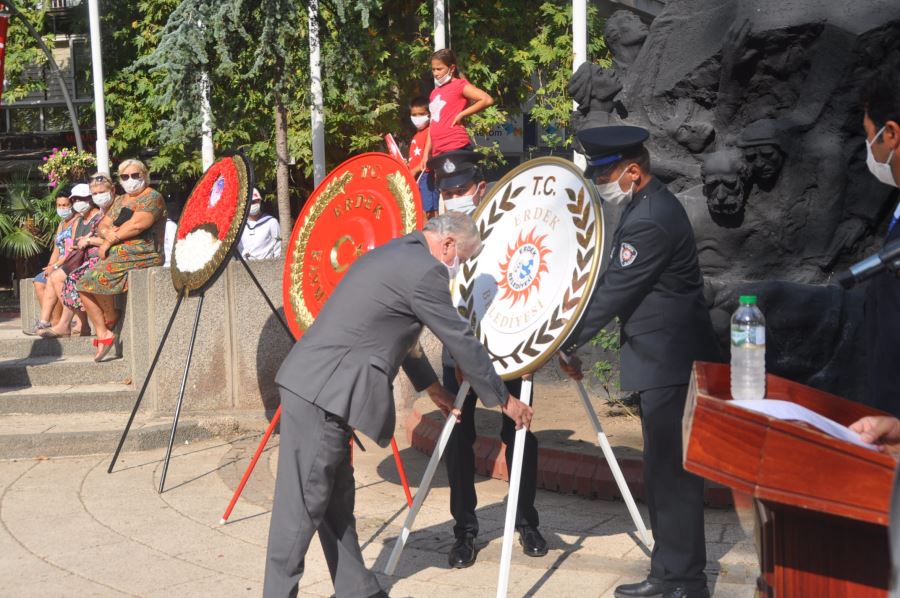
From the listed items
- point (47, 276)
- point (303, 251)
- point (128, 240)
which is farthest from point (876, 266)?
point (47, 276)

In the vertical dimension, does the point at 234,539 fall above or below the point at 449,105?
below

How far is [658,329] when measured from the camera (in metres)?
5.20

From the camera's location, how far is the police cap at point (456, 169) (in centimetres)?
639

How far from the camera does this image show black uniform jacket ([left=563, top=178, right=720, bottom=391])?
16.8 feet

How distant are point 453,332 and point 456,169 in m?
1.80

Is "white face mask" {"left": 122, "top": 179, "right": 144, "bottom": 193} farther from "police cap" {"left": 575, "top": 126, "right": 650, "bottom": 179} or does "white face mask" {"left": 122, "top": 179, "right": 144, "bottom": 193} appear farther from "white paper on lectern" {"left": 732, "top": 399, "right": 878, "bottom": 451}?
"white paper on lectern" {"left": 732, "top": 399, "right": 878, "bottom": 451}

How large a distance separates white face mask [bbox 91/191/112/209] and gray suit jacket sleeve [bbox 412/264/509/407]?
6.83 metres

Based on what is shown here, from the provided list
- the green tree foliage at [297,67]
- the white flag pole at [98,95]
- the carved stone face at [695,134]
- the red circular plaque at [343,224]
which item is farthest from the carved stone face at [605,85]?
the white flag pole at [98,95]

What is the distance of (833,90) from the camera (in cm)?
788

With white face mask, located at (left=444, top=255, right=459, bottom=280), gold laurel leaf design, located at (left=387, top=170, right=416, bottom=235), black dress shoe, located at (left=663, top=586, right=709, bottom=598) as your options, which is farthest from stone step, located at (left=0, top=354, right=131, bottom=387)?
black dress shoe, located at (left=663, top=586, right=709, bottom=598)

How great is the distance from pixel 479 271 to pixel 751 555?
202 cm

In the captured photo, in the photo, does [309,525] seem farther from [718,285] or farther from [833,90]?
[833,90]

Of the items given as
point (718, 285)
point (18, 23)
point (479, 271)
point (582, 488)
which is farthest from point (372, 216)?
point (18, 23)

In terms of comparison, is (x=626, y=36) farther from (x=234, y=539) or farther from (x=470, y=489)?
(x=234, y=539)
